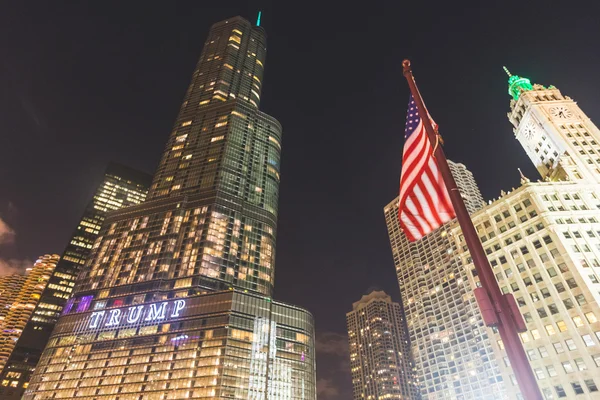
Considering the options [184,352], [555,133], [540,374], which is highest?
[555,133]

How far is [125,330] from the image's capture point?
121 meters

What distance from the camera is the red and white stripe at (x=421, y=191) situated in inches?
662

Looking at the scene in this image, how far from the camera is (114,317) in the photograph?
126 metres

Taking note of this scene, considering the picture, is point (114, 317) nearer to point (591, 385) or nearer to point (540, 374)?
point (540, 374)

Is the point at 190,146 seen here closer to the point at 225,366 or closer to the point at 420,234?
the point at 225,366

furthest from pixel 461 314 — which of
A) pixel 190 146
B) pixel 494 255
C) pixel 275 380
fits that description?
pixel 190 146

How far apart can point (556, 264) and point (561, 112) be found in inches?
2368

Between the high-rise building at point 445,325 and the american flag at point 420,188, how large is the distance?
13841cm

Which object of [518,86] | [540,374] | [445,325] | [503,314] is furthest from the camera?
[445,325]

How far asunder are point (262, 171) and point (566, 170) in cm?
12177

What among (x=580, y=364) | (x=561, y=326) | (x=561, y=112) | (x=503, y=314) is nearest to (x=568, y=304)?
(x=561, y=326)

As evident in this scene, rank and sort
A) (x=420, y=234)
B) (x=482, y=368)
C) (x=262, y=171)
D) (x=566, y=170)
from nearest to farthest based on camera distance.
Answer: (x=420, y=234)
(x=566, y=170)
(x=482, y=368)
(x=262, y=171)

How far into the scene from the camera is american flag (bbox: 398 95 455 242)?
55.2ft

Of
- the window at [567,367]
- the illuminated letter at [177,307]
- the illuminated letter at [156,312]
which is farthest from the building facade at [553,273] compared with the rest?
the illuminated letter at [156,312]
